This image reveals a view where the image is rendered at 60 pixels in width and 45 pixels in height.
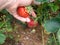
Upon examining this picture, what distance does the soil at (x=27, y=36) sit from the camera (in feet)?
5.72

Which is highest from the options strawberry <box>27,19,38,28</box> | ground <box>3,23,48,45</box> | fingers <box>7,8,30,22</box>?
fingers <box>7,8,30,22</box>

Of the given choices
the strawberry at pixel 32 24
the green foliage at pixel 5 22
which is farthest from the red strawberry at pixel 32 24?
the green foliage at pixel 5 22

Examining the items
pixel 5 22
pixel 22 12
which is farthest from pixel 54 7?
pixel 5 22

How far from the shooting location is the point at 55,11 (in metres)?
1.80

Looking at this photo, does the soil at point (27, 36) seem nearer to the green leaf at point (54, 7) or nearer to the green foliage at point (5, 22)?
the green foliage at point (5, 22)

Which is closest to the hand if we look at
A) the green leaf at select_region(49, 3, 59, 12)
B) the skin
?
the skin

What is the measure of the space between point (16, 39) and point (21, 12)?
224 mm

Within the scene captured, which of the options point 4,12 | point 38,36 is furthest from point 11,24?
point 38,36

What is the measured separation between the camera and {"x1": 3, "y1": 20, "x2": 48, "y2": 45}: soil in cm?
174

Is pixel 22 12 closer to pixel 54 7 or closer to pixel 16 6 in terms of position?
pixel 16 6

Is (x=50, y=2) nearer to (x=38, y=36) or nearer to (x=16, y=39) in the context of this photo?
(x=38, y=36)

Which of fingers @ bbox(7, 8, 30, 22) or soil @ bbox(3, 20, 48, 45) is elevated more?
fingers @ bbox(7, 8, 30, 22)

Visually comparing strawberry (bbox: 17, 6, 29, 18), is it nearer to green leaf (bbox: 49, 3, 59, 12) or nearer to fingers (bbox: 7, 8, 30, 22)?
fingers (bbox: 7, 8, 30, 22)

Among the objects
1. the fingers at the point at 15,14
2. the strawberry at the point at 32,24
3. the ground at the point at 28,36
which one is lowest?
the ground at the point at 28,36
